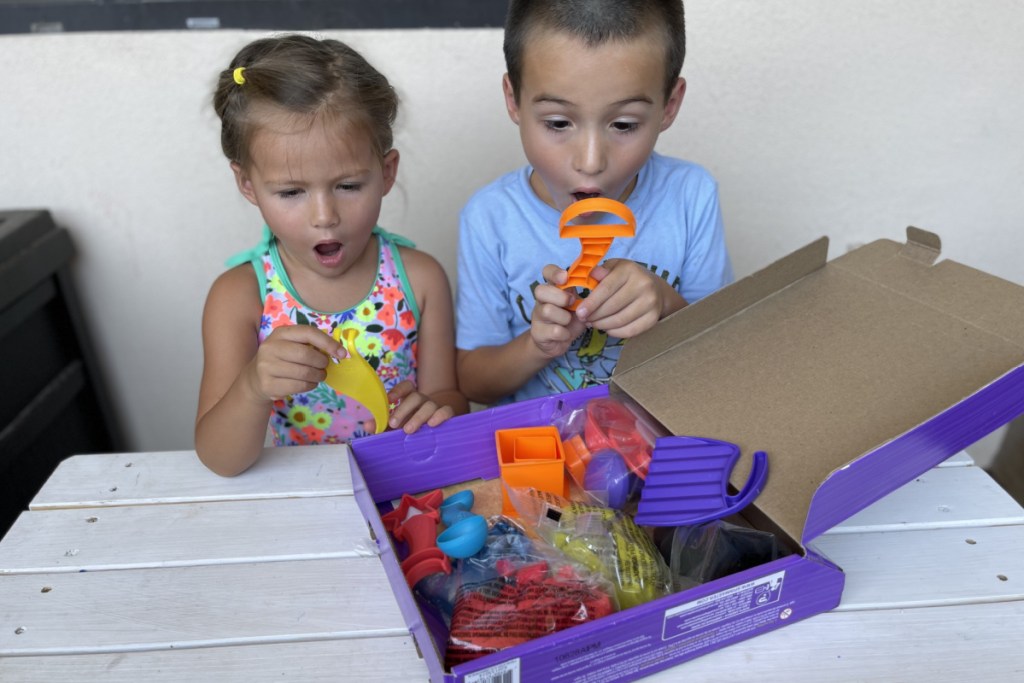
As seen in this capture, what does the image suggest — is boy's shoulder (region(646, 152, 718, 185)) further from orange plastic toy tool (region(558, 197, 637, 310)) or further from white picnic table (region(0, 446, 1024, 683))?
white picnic table (region(0, 446, 1024, 683))

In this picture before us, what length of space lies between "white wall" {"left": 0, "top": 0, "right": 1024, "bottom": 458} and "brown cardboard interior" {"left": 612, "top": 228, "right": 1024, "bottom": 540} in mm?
651

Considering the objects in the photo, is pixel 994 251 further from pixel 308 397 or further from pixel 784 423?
pixel 308 397

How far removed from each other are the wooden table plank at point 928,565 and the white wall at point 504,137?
0.95 m

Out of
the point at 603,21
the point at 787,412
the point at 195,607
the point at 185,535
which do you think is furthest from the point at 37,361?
the point at 787,412

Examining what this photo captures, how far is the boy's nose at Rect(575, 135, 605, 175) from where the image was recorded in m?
0.92

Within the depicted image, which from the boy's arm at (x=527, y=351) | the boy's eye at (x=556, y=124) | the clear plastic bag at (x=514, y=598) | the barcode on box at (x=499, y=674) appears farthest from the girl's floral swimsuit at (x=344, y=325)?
the barcode on box at (x=499, y=674)

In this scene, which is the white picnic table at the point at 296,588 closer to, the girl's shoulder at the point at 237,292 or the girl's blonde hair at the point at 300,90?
the girl's shoulder at the point at 237,292

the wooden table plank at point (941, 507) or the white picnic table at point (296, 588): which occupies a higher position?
the white picnic table at point (296, 588)

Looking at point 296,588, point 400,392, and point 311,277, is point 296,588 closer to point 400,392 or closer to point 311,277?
point 400,392

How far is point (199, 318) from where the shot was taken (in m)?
1.68

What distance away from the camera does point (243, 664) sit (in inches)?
25.9

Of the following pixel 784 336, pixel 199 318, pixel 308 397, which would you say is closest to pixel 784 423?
pixel 784 336

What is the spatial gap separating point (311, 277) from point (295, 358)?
346 mm

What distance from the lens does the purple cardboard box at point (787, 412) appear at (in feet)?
2.09
